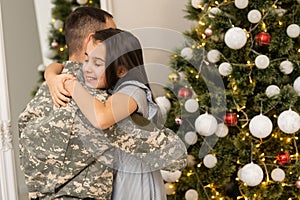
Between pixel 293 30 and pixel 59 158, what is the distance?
1464 mm

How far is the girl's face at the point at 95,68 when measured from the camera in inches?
66.0

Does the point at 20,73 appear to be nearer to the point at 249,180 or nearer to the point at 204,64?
the point at 204,64

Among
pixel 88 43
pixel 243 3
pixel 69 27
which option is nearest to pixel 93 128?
pixel 88 43

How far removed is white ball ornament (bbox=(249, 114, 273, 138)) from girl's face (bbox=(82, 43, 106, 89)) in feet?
3.41

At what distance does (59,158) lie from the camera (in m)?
1.62

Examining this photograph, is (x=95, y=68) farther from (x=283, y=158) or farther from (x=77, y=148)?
(x=283, y=158)

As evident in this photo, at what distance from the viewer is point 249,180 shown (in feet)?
8.44

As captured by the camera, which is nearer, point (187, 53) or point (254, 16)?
point (254, 16)

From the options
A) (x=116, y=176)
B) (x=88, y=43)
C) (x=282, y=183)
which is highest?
(x=88, y=43)

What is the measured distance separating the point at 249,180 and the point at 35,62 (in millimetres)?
1171

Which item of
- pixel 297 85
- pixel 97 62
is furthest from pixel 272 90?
pixel 97 62

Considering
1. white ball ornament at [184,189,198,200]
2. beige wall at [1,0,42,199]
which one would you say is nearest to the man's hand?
beige wall at [1,0,42,199]

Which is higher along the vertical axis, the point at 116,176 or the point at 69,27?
the point at 69,27

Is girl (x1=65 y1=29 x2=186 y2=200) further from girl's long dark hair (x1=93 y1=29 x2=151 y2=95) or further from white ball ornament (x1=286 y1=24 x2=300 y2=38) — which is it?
white ball ornament (x1=286 y1=24 x2=300 y2=38)
